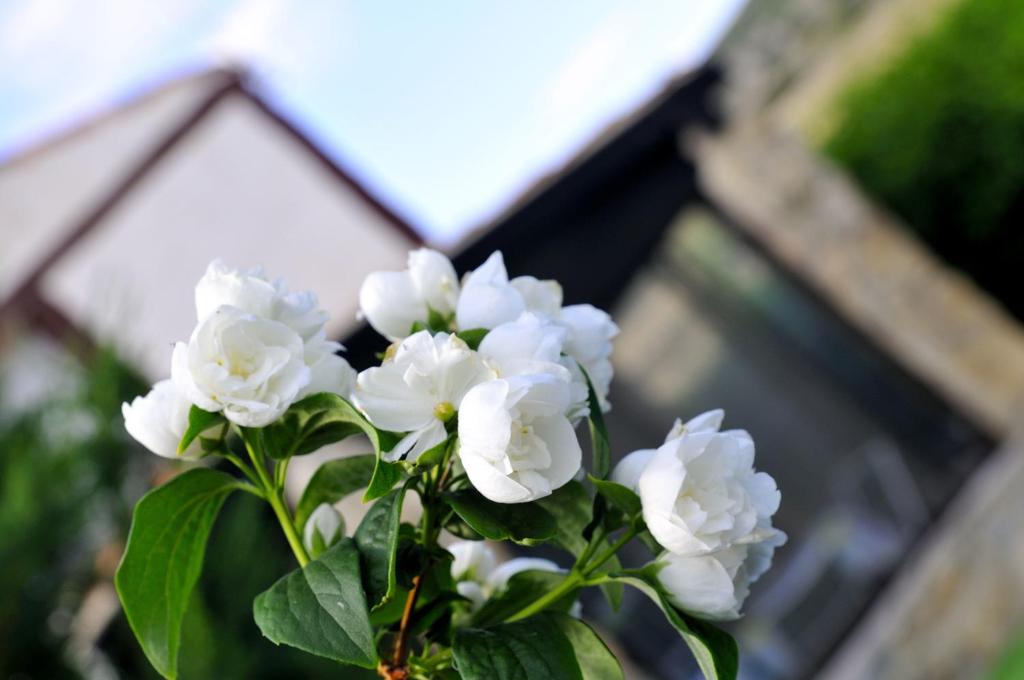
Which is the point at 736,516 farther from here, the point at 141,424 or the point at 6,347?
the point at 6,347

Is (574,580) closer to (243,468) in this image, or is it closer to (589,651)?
(589,651)

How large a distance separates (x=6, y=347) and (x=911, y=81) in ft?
17.6

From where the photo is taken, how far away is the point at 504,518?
0.52 meters

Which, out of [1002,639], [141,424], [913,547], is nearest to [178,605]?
[141,424]

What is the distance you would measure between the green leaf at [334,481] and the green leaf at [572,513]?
114mm

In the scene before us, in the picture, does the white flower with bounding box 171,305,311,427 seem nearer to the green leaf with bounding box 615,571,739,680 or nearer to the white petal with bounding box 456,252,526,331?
the white petal with bounding box 456,252,526,331

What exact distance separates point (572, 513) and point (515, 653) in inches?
3.8

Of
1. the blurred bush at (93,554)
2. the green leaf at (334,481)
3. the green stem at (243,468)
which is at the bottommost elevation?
the blurred bush at (93,554)

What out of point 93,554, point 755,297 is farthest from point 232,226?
point 93,554

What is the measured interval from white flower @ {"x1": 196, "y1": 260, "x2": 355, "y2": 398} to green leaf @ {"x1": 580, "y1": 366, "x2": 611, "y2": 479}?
0.43 feet

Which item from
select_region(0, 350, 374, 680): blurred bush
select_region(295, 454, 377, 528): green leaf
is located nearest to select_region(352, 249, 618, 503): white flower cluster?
select_region(295, 454, 377, 528): green leaf

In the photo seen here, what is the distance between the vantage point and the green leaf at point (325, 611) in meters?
0.45

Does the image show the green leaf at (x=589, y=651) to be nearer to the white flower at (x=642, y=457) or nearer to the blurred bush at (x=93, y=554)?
the white flower at (x=642, y=457)

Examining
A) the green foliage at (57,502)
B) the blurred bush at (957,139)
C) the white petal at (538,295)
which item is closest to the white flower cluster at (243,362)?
the white petal at (538,295)
